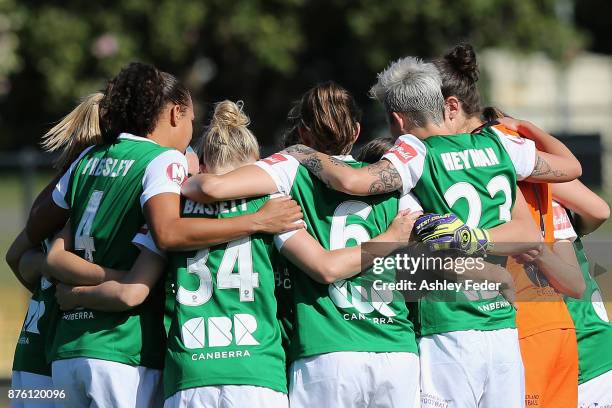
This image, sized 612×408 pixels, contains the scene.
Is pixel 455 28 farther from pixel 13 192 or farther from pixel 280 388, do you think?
pixel 280 388

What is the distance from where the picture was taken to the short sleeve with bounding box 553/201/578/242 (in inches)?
192

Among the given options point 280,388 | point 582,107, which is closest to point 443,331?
point 280,388

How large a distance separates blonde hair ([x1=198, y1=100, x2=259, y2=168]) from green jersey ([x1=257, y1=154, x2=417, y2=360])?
13 cm

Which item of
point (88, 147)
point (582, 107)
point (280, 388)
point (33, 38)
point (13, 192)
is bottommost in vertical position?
point (280, 388)

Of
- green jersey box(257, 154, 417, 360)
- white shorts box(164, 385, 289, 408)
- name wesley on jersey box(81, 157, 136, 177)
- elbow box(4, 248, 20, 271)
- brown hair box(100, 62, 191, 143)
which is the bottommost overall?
white shorts box(164, 385, 289, 408)

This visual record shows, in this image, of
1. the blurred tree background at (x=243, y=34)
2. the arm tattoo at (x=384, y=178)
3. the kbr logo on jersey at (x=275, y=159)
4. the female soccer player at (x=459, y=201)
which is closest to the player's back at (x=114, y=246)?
the kbr logo on jersey at (x=275, y=159)

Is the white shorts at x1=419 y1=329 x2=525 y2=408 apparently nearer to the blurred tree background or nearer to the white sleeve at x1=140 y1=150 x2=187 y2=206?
the white sleeve at x1=140 y1=150 x2=187 y2=206

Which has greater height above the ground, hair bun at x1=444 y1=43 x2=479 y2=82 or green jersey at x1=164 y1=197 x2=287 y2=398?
hair bun at x1=444 y1=43 x2=479 y2=82

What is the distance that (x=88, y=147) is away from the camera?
4.69 meters

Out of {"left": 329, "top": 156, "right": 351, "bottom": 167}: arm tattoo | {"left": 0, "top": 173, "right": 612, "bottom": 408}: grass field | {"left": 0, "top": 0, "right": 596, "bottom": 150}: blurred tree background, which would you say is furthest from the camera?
{"left": 0, "top": 0, "right": 596, "bottom": 150}: blurred tree background

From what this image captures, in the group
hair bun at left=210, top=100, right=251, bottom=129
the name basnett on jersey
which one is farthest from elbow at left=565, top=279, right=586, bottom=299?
hair bun at left=210, top=100, right=251, bottom=129

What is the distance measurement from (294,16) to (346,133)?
846 inches

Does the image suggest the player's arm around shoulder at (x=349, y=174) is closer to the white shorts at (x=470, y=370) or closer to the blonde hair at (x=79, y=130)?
the white shorts at (x=470, y=370)

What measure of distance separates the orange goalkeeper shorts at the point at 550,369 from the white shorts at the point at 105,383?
1705mm
